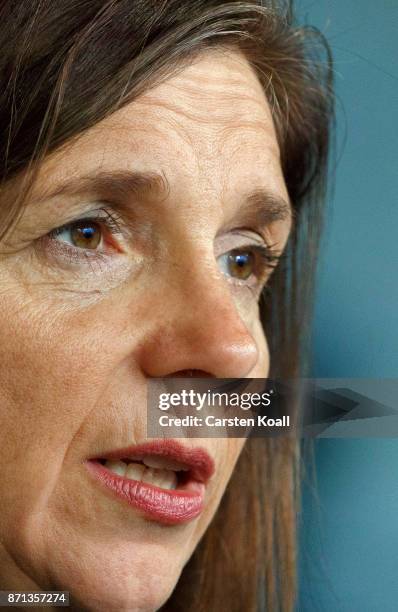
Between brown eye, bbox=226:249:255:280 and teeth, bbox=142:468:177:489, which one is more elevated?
brown eye, bbox=226:249:255:280

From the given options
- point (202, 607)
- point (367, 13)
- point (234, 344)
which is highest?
point (367, 13)

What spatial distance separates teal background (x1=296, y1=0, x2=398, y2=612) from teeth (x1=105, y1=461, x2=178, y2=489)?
214mm

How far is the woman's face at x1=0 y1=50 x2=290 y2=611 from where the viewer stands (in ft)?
2.00

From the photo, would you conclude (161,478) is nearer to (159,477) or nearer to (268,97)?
(159,477)

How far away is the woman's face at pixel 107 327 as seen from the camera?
2.00 ft

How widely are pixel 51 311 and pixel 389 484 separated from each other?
37 cm

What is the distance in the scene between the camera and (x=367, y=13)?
81 cm

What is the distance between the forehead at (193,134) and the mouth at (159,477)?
0.20m

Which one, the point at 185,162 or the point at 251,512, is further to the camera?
the point at 251,512

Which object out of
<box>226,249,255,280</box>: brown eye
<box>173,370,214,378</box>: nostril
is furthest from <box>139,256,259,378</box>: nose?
<box>226,249,255,280</box>: brown eye

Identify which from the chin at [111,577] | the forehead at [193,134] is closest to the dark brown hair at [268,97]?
the forehead at [193,134]

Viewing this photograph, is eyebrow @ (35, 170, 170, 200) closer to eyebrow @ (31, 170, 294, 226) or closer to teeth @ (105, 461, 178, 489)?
eyebrow @ (31, 170, 294, 226)

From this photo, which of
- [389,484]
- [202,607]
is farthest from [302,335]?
[202,607]

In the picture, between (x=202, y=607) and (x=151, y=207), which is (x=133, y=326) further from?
(x=202, y=607)
